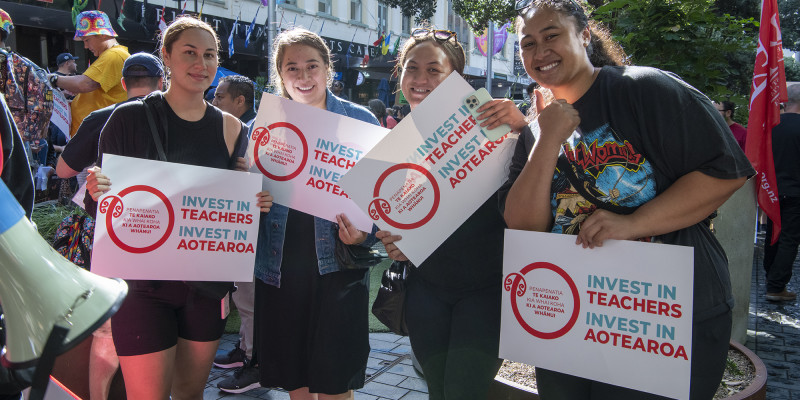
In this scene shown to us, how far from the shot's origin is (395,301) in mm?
2678

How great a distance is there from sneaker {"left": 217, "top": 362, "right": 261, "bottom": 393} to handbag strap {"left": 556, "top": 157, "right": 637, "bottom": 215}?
2.90 metres

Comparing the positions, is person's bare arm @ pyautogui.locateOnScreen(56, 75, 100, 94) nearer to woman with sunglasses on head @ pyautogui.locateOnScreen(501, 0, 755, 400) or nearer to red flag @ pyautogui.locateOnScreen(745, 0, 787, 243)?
woman with sunglasses on head @ pyautogui.locateOnScreen(501, 0, 755, 400)

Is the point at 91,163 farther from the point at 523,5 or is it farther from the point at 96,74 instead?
the point at 523,5

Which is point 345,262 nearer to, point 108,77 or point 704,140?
point 704,140

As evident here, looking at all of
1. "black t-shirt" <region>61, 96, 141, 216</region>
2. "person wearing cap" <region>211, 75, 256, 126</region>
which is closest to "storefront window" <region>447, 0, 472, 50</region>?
"person wearing cap" <region>211, 75, 256, 126</region>

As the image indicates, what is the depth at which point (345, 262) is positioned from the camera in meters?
2.74

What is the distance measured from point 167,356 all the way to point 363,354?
→ 0.88m

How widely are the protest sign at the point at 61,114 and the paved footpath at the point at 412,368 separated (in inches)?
106

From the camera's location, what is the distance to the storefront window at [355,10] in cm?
2673

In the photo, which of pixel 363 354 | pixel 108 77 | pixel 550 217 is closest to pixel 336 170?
pixel 363 354

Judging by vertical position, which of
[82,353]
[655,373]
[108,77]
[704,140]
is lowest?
[82,353]

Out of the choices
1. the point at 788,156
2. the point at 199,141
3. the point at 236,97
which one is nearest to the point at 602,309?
the point at 199,141

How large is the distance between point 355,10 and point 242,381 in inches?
978

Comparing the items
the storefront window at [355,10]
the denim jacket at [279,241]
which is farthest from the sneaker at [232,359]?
the storefront window at [355,10]
